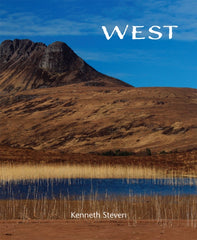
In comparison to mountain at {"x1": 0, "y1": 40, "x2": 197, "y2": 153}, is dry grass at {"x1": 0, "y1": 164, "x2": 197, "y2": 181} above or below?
below

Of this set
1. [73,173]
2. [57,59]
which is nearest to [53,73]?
[57,59]

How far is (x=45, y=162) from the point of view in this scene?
130 ft

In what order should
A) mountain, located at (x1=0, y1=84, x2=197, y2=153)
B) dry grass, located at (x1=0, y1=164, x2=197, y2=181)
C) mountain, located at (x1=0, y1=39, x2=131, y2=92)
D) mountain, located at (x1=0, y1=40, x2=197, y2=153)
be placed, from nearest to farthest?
1. dry grass, located at (x1=0, y1=164, x2=197, y2=181)
2. mountain, located at (x1=0, y1=84, x2=197, y2=153)
3. mountain, located at (x1=0, y1=40, x2=197, y2=153)
4. mountain, located at (x1=0, y1=39, x2=131, y2=92)

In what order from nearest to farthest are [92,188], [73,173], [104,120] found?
[92,188], [73,173], [104,120]

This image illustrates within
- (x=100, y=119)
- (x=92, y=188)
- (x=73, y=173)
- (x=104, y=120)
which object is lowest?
(x=92, y=188)

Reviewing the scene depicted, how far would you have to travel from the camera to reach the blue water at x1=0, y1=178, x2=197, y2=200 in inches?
A: 839

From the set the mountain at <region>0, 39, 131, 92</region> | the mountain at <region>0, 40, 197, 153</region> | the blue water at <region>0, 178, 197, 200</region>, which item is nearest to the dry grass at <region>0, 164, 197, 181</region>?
the blue water at <region>0, 178, 197, 200</region>

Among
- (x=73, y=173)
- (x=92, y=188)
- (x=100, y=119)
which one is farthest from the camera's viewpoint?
(x=100, y=119)

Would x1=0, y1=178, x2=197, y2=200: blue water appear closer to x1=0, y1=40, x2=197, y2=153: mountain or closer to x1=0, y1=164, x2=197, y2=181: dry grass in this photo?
x1=0, y1=164, x2=197, y2=181: dry grass

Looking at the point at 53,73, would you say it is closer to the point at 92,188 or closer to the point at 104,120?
the point at 104,120

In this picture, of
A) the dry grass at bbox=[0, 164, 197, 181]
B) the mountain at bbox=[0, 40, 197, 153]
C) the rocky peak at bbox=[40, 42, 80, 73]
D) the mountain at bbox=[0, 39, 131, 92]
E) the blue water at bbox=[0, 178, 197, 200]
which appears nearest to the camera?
the blue water at bbox=[0, 178, 197, 200]

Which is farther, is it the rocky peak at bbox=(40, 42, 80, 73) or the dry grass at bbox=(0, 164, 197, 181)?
the rocky peak at bbox=(40, 42, 80, 73)

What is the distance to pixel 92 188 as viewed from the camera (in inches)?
947

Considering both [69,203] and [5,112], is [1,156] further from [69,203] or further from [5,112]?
[5,112]
